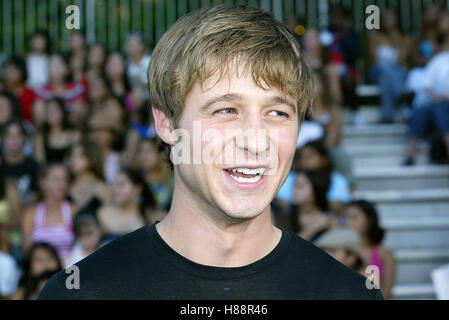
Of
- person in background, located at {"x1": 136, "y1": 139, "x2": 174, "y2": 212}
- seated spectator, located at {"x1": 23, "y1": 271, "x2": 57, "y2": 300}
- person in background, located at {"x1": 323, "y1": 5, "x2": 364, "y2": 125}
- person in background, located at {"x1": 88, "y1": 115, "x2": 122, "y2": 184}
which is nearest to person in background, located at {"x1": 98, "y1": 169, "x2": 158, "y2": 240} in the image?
person in background, located at {"x1": 136, "y1": 139, "x2": 174, "y2": 212}

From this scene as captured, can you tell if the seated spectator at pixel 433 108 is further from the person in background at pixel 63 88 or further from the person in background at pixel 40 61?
the person in background at pixel 40 61

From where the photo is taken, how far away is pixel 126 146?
7.41m

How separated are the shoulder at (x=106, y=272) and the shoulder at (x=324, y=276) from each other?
1.57 ft

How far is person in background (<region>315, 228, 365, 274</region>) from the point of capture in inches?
204

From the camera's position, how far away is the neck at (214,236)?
2311 millimetres

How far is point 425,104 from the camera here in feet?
24.2

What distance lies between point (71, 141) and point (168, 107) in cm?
514

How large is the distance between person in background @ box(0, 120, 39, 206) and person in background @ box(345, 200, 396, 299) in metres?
2.90

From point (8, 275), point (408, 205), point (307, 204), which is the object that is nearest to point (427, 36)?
point (408, 205)

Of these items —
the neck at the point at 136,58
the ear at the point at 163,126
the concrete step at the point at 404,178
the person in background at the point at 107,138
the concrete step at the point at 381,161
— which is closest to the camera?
the ear at the point at 163,126

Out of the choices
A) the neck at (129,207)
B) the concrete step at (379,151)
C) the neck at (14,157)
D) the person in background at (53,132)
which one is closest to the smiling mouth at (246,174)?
the neck at (129,207)

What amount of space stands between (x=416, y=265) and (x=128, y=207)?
248 cm

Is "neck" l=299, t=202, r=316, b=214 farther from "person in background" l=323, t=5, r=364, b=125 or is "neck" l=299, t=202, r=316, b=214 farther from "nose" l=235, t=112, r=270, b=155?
"nose" l=235, t=112, r=270, b=155

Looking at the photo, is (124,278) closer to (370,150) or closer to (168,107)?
(168,107)
